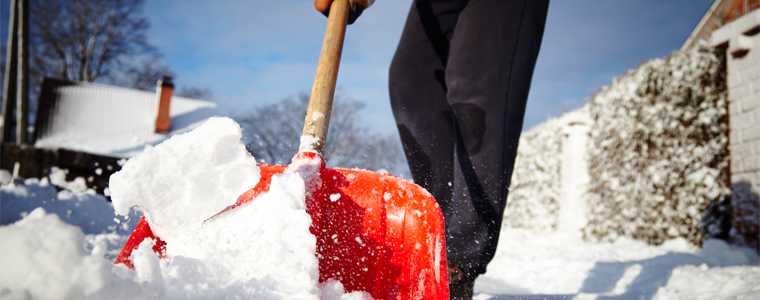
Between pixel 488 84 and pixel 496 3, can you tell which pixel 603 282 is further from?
pixel 496 3

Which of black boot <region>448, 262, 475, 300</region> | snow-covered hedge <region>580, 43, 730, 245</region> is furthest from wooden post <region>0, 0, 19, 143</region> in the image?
snow-covered hedge <region>580, 43, 730, 245</region>

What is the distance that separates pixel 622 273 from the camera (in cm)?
224

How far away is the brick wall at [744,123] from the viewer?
9.28 feet

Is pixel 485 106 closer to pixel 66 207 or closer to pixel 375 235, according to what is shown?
pixel 375 235

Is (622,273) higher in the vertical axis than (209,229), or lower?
lower

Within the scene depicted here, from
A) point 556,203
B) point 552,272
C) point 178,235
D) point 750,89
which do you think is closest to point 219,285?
point 178,235

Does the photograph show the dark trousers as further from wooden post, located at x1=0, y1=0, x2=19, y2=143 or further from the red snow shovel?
wooden post, located at x1=0, y1=0, x2=19, y2=143

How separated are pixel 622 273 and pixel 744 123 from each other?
1839 mm

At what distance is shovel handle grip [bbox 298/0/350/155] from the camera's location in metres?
Answer: 1.05

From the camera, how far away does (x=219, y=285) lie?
26.3 inches

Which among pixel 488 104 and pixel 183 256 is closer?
pixel 183 256

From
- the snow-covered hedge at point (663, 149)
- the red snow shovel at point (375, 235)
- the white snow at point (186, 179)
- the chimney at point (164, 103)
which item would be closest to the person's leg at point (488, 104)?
the red snow shovel at point (375, 235)

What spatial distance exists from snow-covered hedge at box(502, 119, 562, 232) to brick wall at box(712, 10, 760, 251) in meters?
2.07

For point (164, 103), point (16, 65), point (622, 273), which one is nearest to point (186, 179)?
point (622, 273)
